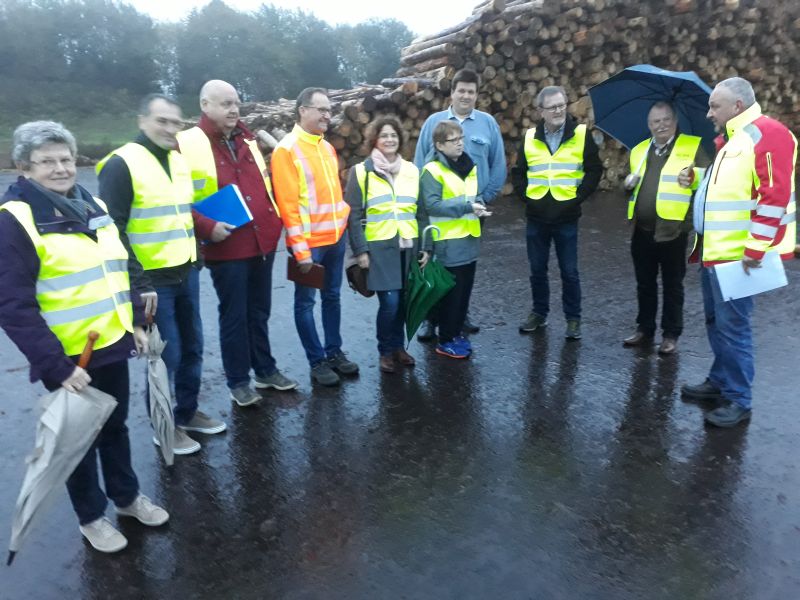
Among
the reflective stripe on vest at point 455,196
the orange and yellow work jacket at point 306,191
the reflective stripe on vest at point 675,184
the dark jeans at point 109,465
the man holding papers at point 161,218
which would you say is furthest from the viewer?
the reflective stripe on vest at point 455,196

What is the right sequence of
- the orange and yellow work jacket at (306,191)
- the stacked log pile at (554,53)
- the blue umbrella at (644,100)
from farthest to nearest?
the stacked log pile at (554,53) < the blue umbrella at (644,100) < the orange and yellow work jacket at (306,191)

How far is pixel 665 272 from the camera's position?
514 centimetres

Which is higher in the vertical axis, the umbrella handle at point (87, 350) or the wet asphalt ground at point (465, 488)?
the umbrella handle at point (87, 350)

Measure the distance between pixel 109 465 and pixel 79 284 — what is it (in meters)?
0.96

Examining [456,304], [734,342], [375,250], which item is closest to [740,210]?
[734,342]

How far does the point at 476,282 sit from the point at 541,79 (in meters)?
5.40

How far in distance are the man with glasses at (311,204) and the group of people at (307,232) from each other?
0.01 meters

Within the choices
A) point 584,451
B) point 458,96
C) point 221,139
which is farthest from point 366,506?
point 458,96

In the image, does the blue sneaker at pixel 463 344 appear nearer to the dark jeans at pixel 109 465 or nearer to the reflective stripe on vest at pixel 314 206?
the reflective stripe on vest at pixel 314 206

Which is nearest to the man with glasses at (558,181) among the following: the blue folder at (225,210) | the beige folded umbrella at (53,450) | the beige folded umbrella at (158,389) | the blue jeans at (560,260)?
the blue jeans at (560,260)

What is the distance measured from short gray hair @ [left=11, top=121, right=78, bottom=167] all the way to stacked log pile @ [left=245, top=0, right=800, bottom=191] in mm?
7227

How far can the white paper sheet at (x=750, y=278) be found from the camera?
3.87 m

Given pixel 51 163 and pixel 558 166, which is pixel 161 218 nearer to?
pixel 51 163

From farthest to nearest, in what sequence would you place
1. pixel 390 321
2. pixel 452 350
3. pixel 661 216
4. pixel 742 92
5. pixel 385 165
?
pixel 452 350
pixel 390 321
pixel 661 216
pixel 385 165
pixel 742 92
